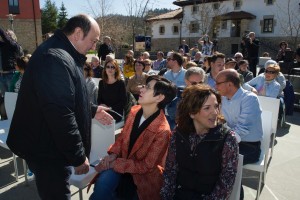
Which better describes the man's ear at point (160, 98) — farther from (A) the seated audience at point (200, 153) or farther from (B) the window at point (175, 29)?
(B) the window at point (175, 29)

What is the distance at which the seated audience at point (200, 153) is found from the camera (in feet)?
6.79

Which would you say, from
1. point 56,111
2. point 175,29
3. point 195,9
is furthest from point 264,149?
point 175,29

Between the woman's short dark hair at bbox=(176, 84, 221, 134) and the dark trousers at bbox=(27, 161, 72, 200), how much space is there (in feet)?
3.18

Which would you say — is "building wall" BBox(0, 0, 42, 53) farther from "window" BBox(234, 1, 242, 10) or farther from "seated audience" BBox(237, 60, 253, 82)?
"seated audience" BBox(237, 60, 253, 82)

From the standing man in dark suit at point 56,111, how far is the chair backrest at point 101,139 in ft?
2.76

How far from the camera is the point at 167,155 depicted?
2.29m

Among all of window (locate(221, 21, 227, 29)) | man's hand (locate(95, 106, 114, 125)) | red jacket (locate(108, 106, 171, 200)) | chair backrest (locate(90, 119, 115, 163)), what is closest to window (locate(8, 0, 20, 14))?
window (locate(221, 21, 227, 29))

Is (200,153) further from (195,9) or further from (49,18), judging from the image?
(49,18)

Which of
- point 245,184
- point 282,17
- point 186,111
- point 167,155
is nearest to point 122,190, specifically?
Result: point 167,155

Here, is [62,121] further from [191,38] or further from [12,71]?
[191,38]

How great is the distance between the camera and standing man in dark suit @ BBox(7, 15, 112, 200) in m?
1.74

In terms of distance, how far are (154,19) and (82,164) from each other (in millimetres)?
42875

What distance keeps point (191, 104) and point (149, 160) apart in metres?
0.57

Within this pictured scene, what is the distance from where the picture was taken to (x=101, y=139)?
3.07 meters
